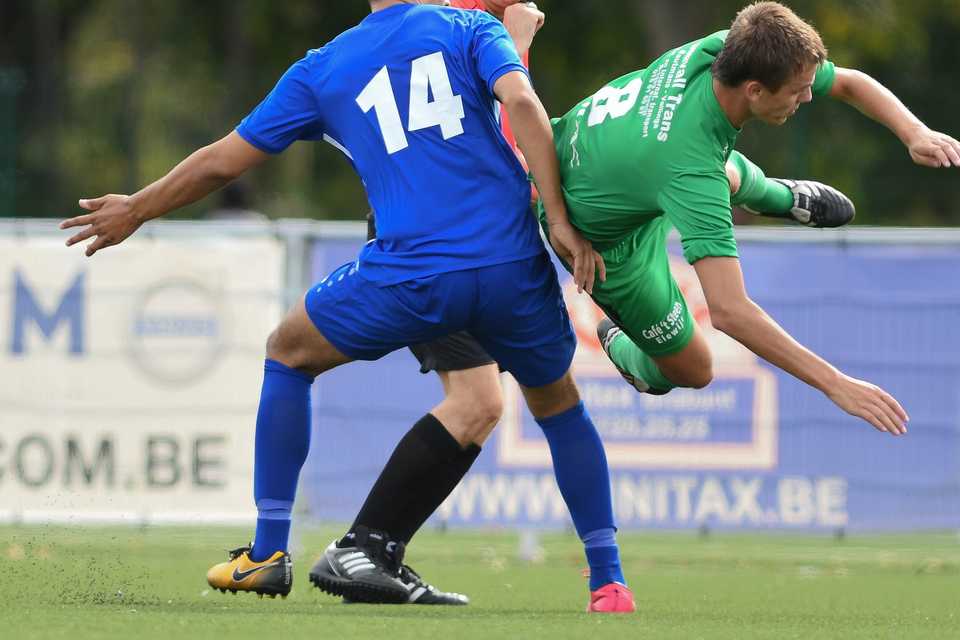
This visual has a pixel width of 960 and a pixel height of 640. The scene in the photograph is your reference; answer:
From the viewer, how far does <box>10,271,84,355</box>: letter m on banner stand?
28.6 ft

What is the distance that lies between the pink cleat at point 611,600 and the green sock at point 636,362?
762 mm

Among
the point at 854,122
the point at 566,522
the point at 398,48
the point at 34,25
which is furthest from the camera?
the point at 34,25

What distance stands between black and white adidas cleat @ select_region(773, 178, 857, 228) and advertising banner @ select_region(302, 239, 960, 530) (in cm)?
243

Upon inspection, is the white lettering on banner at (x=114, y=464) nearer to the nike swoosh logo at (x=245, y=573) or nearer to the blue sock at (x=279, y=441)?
the blue sock at (x=279, y=441)

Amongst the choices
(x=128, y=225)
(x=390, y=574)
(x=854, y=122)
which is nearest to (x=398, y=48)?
(x=128, y=225)

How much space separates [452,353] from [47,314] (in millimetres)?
3174

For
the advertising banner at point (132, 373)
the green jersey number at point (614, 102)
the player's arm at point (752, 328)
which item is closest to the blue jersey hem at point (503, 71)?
the green jersey number at point (614, 102)

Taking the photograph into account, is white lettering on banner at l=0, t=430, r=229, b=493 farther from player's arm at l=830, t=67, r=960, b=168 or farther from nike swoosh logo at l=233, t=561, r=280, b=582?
player's arm at l=830, t=67, r=960, b=168

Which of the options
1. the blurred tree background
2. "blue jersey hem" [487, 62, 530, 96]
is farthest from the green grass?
the blurred tree background

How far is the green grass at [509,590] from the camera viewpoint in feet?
16.2

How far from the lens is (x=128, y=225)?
5.60 m

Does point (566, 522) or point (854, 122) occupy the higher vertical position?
point (854, 122)

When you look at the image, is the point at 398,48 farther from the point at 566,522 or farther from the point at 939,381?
the point at 939,381

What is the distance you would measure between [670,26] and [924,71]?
5622 millimetres
